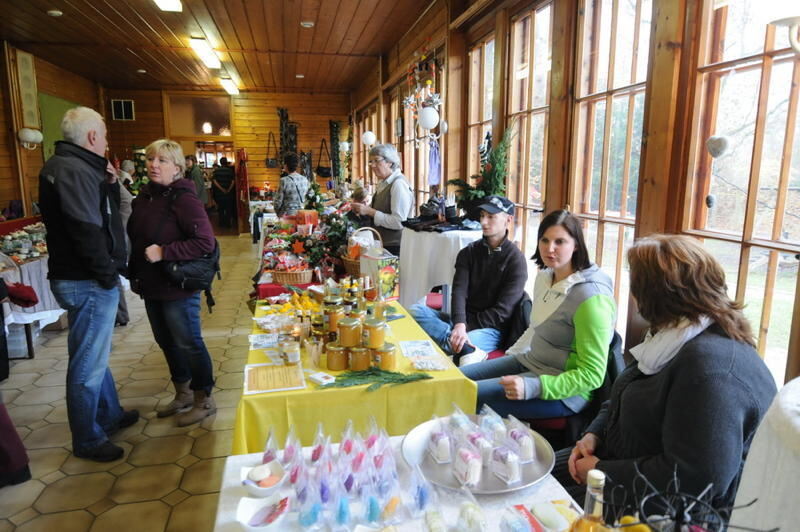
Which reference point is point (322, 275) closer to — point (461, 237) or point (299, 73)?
point (461, 237)

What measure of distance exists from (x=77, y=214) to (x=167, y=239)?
0.40 meters

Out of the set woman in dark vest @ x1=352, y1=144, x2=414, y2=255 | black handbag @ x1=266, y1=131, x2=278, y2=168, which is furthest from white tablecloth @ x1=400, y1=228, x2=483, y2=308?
black handbag @ x1=266, y1=131, x2=278, y2=168

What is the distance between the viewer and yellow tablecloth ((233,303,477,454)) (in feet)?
4.91

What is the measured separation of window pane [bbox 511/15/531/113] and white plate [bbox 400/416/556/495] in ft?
8.91

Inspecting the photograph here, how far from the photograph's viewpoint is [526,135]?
343 centimetres

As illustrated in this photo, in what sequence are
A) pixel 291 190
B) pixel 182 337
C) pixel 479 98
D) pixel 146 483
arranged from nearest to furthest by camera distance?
pixel 146 483, pixel 182 337, pixel 479 98, pixel 291 190

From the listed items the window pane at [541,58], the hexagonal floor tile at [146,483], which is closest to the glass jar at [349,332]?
the hexagonal floor tile at [146,483]

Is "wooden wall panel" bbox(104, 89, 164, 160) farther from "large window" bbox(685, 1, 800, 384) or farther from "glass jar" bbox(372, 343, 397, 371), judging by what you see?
"large window" bbox(685, 1, 800, 384)

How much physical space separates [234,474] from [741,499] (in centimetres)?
99

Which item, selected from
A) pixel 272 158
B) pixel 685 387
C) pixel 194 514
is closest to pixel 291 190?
pixel 194 514

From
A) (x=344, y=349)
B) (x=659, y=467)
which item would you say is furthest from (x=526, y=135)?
(x=659, y=467)

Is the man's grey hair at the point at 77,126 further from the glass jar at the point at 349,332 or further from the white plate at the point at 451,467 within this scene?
the white plate at the point at 451,467

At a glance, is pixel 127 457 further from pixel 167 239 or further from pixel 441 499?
pixel 441 499

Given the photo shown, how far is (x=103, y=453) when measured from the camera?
7.91 ft
